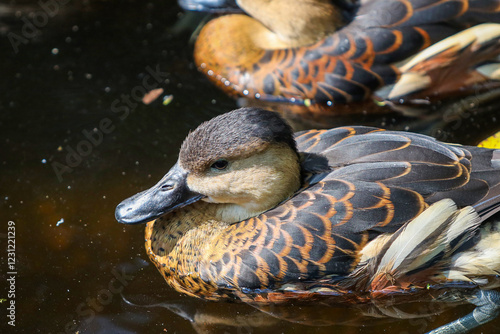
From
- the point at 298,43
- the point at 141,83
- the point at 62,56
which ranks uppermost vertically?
the point at 62,56

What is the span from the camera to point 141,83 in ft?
21.0

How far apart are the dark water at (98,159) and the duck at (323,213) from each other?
0.73 ft

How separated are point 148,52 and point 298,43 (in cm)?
154

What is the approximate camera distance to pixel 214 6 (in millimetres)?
7008

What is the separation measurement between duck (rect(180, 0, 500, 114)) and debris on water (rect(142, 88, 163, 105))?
1.87ft

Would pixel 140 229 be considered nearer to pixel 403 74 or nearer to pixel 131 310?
pixel 131 310

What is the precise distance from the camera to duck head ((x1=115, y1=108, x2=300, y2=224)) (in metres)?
4.19

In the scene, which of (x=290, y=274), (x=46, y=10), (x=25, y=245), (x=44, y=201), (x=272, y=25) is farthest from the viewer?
(x=46, y=10)

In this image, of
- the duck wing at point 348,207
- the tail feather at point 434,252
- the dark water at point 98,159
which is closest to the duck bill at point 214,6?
the dark water at point 98,159

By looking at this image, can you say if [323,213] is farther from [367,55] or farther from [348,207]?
[367,55]

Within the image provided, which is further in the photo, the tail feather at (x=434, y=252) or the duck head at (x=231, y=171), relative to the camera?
the duck head at (x=231, y=171)

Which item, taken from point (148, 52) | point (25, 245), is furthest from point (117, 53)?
point (25, 245)

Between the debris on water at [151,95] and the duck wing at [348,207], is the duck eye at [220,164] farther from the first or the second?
the debris on water at [151,95]

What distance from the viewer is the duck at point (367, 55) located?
5.99m
